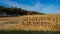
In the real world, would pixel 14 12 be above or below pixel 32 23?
above

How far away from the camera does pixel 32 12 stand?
5105 mm

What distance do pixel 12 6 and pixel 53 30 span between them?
106cm

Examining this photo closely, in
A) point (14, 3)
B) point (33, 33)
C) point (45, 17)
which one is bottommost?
point (33, 33)

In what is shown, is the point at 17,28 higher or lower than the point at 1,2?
lower

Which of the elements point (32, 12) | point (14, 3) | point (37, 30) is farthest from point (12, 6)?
point (37, 30)

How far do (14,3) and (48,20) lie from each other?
85 cm

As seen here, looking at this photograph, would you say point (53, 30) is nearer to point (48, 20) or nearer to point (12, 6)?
point (48, 20)

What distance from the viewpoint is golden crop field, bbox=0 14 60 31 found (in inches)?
199

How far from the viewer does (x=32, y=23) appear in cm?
508

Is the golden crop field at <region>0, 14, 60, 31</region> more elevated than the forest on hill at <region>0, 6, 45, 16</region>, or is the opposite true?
the forest on hill at <region>0, 6, 45, 16</region>

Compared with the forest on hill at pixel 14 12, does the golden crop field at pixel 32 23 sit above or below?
below

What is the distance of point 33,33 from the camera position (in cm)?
500

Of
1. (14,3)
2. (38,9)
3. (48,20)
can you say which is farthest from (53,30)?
(14,3)

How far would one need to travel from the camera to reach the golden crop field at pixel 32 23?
5.04 m
